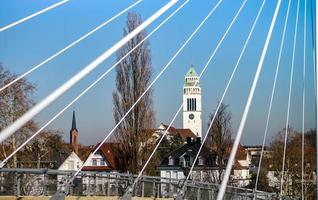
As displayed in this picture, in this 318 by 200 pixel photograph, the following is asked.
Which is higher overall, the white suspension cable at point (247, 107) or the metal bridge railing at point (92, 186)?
the white suspension cable at point (247, 107)

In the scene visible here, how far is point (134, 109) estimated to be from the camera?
1966 cm

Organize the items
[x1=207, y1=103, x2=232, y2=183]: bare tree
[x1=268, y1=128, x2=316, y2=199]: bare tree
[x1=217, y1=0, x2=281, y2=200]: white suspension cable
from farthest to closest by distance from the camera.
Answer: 1. [x1=207, y1=103, x2=232, y2=183]: bare tree
2. [x1=268, y1=128, x2=316, y2=199]: bare tree
3. [x1=217, y1=0, x2=281, y2=200]: white suspension cable

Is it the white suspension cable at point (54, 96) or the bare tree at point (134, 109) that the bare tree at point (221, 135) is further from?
the white suspension cable at point (54, 96)

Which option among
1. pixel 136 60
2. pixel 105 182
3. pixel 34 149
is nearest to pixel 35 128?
pixel 136 60

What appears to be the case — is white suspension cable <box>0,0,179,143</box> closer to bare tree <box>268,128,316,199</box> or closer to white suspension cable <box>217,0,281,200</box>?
white suspension cable <box>217,0,281,200</box>

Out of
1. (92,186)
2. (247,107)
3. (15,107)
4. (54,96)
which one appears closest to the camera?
(54,96)

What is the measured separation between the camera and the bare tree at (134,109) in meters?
19.6

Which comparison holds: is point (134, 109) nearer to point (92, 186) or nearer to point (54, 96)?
point (92, 186)

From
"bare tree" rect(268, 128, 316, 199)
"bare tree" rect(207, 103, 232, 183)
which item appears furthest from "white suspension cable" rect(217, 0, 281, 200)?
Result: "bare tree" rect(207, 103, 232, 183)

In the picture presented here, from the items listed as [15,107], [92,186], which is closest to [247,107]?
[92,186]

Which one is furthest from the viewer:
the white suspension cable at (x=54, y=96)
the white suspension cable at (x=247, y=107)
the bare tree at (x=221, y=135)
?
the bare tree at (x=221, y=135)

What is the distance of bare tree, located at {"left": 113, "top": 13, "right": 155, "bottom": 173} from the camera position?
1959 centimetres

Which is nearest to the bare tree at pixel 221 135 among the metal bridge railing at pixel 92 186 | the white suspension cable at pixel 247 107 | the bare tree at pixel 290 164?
the bare tree at pixel 290 164

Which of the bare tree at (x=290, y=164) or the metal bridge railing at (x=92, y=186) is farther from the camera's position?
the bare tree at (x=290, y=164)
